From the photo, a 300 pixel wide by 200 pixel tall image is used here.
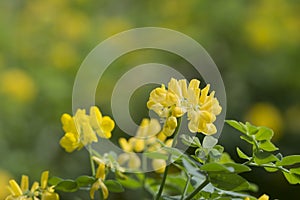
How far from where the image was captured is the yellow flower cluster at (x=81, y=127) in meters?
0.82

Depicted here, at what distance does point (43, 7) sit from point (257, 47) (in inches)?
42.6

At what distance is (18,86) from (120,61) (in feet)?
1.50

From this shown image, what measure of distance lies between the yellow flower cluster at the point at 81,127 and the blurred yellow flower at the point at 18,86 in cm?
176

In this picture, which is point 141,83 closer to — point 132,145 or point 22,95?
point 22,95

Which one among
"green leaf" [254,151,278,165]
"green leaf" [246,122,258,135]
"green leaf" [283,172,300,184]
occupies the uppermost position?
"green leaf" [246,122,258,135]

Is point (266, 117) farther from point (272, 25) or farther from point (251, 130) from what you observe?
point (251, 130)

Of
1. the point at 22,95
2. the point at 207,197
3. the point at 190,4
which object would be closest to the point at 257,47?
the point at 190,4

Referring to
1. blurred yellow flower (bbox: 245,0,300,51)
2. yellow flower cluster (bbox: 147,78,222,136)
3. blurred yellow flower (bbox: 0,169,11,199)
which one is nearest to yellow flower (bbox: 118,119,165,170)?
yellow flower cluster (bbox: 147,78,222,136)

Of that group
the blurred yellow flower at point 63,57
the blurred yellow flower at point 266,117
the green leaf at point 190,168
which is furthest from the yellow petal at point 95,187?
the blurred yellow flower at point 63,57

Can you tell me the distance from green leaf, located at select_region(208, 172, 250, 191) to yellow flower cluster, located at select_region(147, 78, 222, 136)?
5 cm

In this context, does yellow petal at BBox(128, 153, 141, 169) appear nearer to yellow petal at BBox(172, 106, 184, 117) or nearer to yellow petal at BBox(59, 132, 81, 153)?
yellow petal at BBox(59, 132, 81, 153)

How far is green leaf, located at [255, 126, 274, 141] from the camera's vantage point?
0.76 m

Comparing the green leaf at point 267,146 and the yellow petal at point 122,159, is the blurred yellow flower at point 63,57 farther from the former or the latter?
the green leaf at point 267,146

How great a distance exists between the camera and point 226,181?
73 cm
